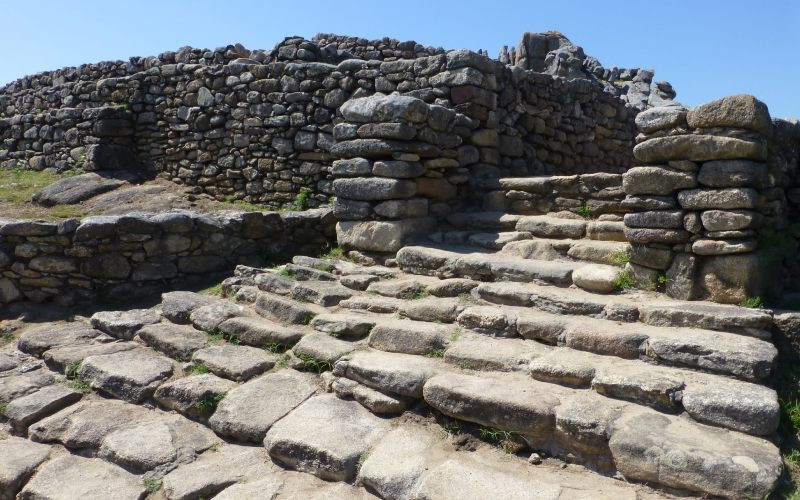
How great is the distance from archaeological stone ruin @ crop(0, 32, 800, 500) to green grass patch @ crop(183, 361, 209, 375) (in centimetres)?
10

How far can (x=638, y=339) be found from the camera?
3596mm

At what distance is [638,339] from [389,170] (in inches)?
126

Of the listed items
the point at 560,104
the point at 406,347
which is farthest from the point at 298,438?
the point at 560,104

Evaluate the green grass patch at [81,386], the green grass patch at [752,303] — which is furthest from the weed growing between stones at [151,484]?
the green grass patch at [752,303]

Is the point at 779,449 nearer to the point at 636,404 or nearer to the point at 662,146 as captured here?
the point at 636,404

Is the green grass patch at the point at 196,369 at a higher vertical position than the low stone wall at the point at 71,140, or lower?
lower

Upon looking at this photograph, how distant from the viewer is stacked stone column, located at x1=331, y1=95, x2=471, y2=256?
20.0 feet

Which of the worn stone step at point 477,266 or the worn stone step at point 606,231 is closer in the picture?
the worn stone step at point 477,266

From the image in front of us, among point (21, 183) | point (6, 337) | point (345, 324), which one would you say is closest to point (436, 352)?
point (345, 324)

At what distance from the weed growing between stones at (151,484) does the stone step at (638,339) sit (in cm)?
218

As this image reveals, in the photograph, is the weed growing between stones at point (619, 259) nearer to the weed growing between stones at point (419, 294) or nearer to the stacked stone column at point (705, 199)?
the stacked stone column at point (705, 199)

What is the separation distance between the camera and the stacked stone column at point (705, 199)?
4.02m

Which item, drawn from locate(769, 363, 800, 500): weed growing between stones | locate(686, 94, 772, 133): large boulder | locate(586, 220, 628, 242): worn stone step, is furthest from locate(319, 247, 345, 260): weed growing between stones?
locate(769, 363, 800, 500): weed growing between stones

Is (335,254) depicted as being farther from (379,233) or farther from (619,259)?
(619,259)
